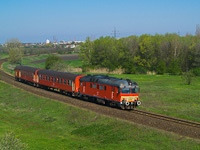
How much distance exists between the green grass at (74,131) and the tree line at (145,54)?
4318 cm

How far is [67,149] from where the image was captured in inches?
672

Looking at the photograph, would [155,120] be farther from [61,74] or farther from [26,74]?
[26,74]

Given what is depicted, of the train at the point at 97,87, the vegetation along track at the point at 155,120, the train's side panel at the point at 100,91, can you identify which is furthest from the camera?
the train's side panel at the point at 100,91

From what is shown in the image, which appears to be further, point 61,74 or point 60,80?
point 61,74

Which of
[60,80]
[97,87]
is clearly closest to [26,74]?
[60,80]

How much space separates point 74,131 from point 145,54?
55.8 m

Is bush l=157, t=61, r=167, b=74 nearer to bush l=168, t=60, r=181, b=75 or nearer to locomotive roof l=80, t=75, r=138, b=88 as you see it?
bush l=168, t=60, r=181, b=75

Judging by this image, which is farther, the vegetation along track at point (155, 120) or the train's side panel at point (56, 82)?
the train's side panel at point (56, 82)

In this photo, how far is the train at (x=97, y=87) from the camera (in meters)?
27.1

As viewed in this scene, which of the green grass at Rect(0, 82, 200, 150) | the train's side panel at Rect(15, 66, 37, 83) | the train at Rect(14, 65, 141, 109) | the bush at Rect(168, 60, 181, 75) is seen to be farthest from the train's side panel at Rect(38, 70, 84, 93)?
the bush at Rect(168, 60, 181, 75)

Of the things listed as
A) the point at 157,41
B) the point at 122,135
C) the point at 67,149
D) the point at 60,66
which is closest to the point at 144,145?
the point at 122,135

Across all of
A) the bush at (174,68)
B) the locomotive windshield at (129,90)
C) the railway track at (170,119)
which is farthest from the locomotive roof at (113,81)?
the bush at (174,68)

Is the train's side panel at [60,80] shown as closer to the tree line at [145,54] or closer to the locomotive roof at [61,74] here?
the locomotive roof at [61,74]

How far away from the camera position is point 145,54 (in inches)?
2950
